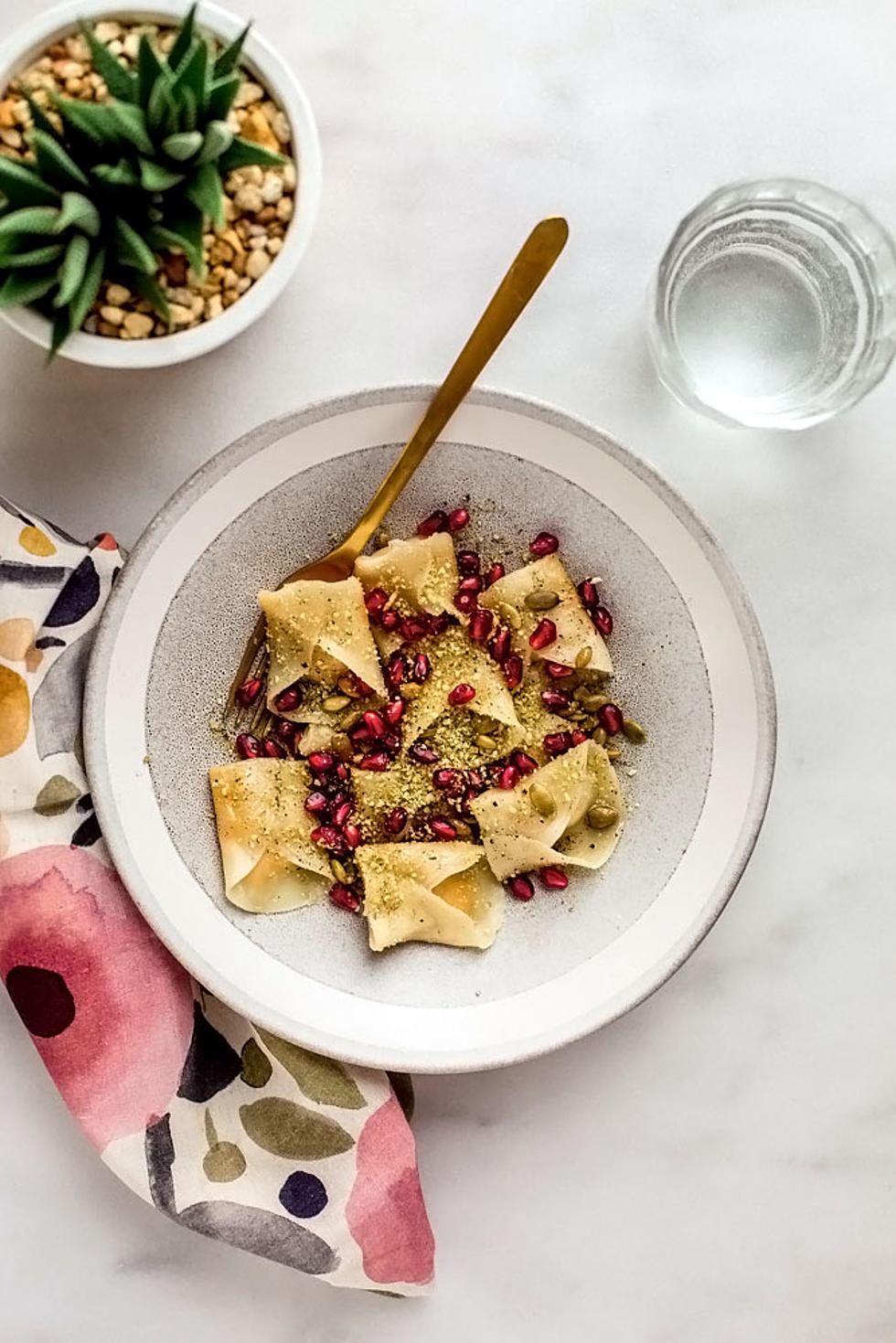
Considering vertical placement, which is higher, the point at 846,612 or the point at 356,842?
the point at 846,612

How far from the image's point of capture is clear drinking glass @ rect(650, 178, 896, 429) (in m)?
1.71

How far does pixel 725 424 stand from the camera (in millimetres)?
1743

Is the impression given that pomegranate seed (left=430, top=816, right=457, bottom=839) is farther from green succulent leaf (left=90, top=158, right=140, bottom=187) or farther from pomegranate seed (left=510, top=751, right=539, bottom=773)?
green succulent leaf (left=90, top=158, right=140, bottom=187)

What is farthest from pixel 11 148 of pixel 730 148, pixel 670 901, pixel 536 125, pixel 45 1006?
pixel 670 901

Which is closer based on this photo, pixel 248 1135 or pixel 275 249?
pixel 275 249

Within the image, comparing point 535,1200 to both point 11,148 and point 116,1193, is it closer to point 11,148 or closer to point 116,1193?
point 116,1193

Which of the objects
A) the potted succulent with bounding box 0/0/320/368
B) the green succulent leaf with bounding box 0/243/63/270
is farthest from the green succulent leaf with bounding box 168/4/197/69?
the green succulent leaf with bounding box 0/243/63/270

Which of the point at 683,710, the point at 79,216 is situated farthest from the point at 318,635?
the point at 79,216

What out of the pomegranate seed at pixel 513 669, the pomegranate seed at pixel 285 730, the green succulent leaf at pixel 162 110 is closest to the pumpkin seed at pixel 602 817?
the pomegranate seed at pixel 513 669

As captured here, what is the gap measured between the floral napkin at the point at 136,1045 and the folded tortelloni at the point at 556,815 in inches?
14.5

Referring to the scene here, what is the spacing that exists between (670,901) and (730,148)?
1052 mm

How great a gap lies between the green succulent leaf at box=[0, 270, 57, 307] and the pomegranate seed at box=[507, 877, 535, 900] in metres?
0.98

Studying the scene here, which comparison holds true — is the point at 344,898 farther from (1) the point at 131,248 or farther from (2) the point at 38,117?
(2) the point at 38,117

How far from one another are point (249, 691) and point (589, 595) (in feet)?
1.61
